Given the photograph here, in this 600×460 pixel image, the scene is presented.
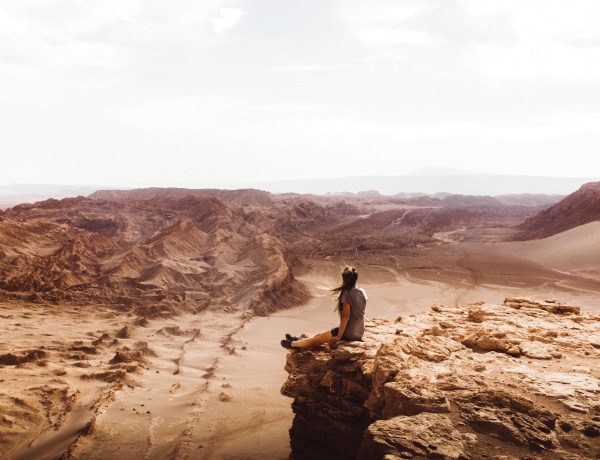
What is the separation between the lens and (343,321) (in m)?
4.83

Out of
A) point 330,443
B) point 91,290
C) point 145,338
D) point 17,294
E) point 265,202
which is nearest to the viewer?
point 330,443

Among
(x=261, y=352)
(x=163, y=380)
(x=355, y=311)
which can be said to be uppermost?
(x=355, y=311)

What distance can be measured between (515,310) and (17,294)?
49.0 ft

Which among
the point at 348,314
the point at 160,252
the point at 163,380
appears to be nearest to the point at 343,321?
the point at 348,314

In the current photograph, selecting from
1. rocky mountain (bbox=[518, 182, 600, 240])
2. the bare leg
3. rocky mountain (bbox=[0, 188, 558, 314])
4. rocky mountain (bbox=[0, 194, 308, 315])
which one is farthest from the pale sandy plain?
rocky mountain (bbox=[518, 182, 600, 240])

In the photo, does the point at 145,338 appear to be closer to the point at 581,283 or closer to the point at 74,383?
the point at 74,383

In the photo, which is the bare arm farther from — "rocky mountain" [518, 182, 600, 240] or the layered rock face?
"rocky mountain" [518, 182, 600, 240]

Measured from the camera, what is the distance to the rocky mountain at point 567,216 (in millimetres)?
38188

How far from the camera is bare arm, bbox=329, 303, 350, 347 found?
4.72 metres

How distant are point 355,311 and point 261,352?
7469 millimetres

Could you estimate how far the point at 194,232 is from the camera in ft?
85.8

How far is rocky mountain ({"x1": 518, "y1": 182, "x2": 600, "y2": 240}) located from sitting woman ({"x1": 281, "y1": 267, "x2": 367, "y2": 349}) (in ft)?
127

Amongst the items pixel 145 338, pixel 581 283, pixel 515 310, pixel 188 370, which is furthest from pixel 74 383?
pixel 581 283

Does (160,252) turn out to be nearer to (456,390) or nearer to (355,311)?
(355,311)
